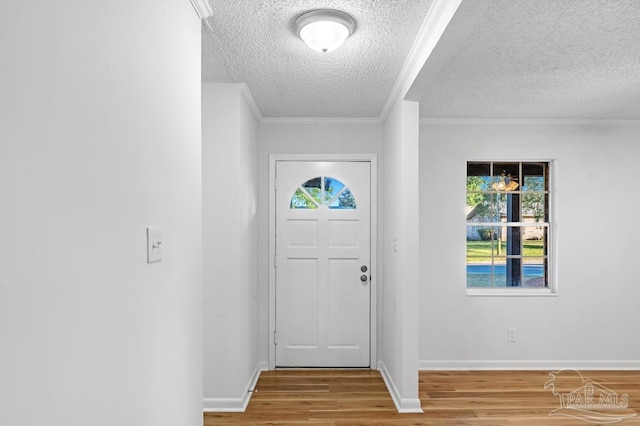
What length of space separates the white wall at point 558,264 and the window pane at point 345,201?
68 centimetres

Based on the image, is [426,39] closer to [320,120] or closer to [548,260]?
[320,120]

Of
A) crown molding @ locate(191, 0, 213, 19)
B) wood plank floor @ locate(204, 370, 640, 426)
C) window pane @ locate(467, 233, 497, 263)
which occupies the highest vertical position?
crown molding @ locate(191, 0, 213, 19)

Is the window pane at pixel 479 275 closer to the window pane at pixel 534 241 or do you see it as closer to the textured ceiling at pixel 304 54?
the window pane at pixel 534 241

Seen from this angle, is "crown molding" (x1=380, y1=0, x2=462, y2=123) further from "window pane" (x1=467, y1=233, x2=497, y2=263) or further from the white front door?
"window pane" (x1=467, y1=233, x2=497, y2=263)

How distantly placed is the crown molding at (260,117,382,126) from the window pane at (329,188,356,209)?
2.18 feet

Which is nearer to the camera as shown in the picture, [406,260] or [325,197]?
[406,260]

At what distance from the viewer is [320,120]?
389 centimetres

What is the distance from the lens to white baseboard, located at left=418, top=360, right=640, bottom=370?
152 inches

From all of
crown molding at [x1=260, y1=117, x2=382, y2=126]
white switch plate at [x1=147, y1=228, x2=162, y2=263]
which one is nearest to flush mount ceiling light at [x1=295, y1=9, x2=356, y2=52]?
white switch plate at [x1=147, y1=228, x2=162, y2=263]

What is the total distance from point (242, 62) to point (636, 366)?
4.54 metres

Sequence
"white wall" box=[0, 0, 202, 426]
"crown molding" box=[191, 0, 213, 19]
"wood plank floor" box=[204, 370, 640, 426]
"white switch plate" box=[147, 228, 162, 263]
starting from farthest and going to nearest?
"wood plank floor" box=[204, 370, 640, 426] → "crown molding" box=[191, 0, 213, 19] → "white switch plate" box=[147, 228, 162, 263] → "white wall" box=[0, 0, 202, 426]

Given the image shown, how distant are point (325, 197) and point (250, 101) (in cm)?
119

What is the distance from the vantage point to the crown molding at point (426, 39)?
1.78 m

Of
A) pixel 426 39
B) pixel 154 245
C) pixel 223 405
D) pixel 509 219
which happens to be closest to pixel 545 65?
pixel 426 39
